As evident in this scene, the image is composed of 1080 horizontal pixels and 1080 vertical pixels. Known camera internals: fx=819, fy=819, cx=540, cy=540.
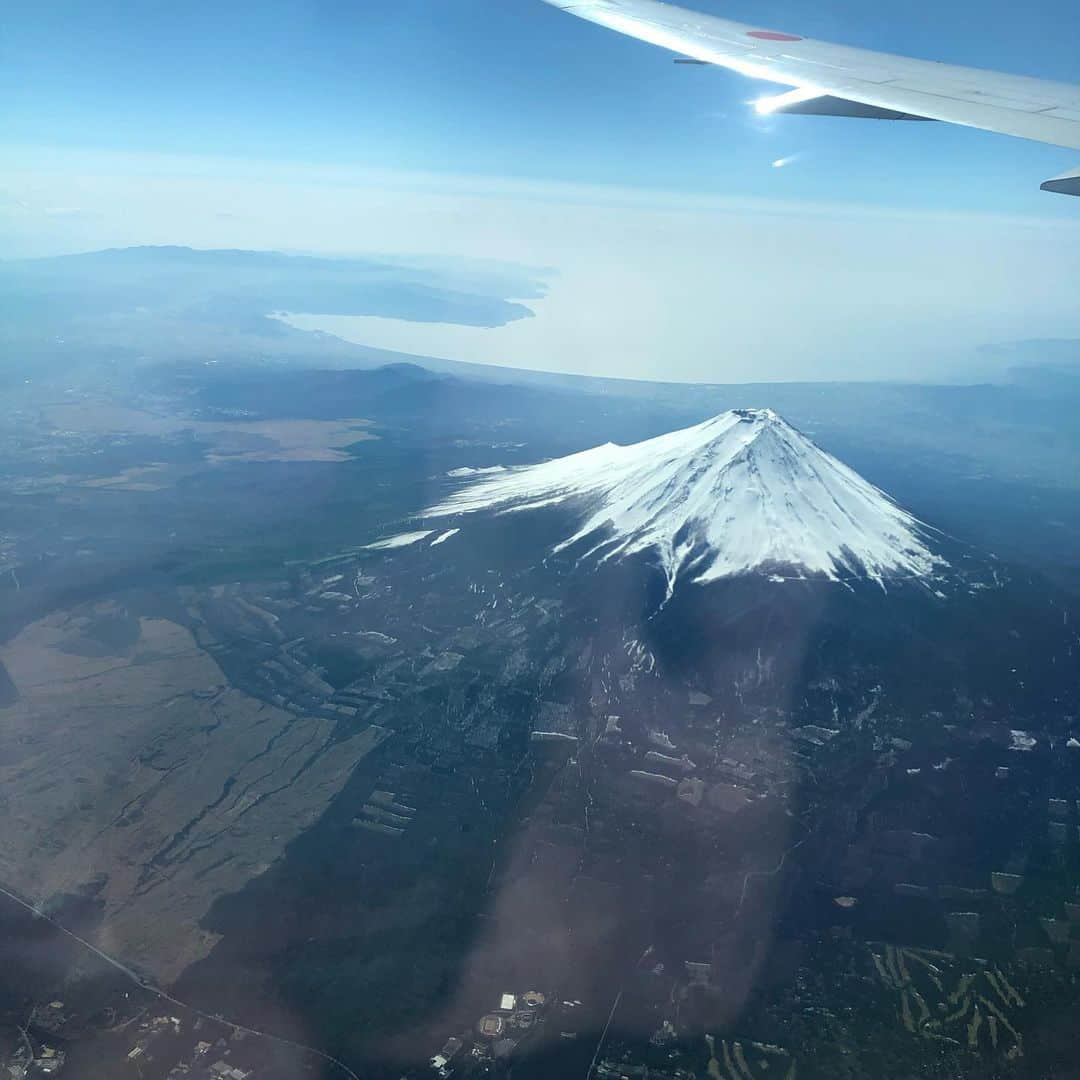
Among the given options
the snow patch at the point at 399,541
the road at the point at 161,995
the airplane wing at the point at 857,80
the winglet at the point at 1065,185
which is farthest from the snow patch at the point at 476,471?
the winglet at the point at 1065,185

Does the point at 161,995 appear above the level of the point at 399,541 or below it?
above

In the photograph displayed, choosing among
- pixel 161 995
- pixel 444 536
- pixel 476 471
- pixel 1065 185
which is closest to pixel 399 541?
pixel 444 536

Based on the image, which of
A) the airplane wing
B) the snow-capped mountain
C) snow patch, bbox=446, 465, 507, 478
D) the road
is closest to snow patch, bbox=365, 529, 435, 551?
the snow-capped mountain

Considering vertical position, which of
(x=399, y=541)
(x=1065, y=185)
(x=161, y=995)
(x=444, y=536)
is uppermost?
(x=1065, y=185)

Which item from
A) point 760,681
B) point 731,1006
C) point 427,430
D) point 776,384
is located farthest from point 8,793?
point 776,384

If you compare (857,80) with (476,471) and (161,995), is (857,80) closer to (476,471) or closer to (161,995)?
(161,995)

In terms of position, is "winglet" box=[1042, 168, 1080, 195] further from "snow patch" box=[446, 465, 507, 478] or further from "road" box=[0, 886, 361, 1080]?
"snow patch" box=[446, 465, 507, 478]

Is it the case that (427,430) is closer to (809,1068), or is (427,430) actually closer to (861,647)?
(861,647)
